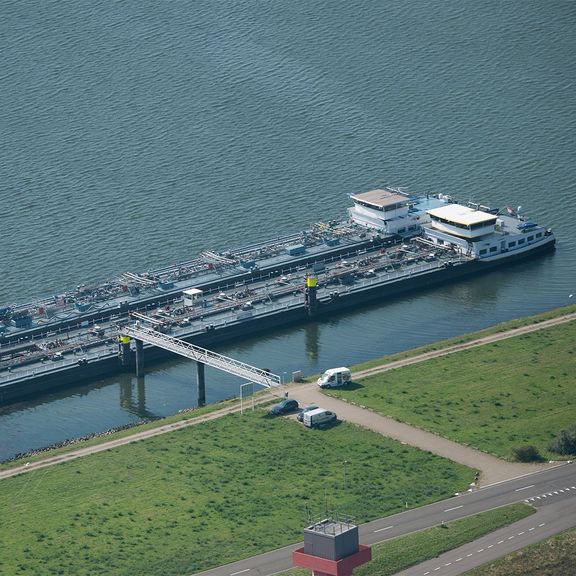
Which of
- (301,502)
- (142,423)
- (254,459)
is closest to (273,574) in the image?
(301,502)

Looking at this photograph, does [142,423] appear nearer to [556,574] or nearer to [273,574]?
[273,574]

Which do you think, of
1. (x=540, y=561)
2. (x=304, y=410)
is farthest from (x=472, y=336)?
(x=540, y=561)

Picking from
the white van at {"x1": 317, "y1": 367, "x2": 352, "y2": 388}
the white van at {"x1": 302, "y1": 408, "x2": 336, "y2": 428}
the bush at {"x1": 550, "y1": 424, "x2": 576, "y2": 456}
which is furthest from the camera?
the white van at {"x1": 317, "y1": 367, "x2": 352, "y2": 388}

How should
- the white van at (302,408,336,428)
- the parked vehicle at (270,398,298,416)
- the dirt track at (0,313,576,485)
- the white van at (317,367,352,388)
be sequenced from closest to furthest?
the dirt track at (0,313,576,485) → the white van at (302,408,336,428) → the parked vehicle at (270,398,298,416) → the white van at (317,367,352,388)

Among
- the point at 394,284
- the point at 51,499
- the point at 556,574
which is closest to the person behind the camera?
the point at 556,574

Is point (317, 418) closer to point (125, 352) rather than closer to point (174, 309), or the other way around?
point (125, 352)

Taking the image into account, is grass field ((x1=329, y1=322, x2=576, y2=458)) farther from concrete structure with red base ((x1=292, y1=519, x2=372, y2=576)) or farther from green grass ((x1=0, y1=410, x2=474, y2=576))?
concrete structure with red base ((x1=292, y1=519, x2=372, y2=576))

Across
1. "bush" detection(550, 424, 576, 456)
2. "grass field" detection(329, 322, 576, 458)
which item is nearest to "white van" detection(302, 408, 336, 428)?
"grass field" detection(329, 322, 576, 458)
